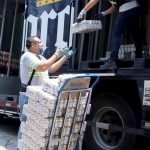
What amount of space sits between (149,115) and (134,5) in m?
1.56

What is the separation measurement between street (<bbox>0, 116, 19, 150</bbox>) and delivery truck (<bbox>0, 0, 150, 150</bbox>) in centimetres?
173

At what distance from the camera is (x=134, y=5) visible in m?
6.18

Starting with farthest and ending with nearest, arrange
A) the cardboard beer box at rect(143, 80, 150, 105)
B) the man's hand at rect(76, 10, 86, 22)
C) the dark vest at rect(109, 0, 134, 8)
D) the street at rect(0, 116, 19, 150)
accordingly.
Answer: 1. the street at rect(0, 116, 19, 150)
2. the man's hand at rect(76, 10, 86, 22)
3. the dark vest at rect(109, 0, 134, 8)
4. the cardboard beer box at rect(143, 80, 150, 105)

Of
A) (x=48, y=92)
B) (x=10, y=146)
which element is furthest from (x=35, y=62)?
(x=10, y=146)

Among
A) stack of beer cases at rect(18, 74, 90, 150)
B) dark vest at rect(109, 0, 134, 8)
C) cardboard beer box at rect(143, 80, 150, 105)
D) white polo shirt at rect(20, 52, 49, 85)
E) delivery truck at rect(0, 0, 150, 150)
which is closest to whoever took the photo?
stack of beer cases at rect(18, 74, 90, 150)

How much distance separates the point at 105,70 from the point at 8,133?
3.84m

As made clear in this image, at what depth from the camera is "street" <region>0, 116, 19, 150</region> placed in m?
7.88

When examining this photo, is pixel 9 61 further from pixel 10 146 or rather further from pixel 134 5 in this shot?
pixel 134 5

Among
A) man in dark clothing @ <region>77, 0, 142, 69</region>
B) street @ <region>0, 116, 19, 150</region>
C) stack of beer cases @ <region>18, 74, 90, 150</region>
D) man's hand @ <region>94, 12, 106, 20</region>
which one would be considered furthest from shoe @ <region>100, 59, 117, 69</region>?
street @ <region>0, 116, 19, 150</region>

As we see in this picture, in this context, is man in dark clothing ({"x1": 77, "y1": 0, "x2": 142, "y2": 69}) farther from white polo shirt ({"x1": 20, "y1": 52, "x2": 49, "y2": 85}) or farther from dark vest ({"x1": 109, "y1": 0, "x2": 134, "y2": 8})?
white polo shirt ({"x1": 20, "y1": 52, "x2": 49, "y2": 85})

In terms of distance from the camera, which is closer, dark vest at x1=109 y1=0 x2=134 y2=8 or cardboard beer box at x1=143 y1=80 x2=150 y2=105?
cardboard beer box at x1=143 y1=80 x2=150 y2=105

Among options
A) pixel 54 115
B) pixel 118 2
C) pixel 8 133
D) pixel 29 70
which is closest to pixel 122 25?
pixel 118 2

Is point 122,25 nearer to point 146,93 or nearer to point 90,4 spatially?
point 90,4

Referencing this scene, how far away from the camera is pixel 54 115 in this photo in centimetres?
495
